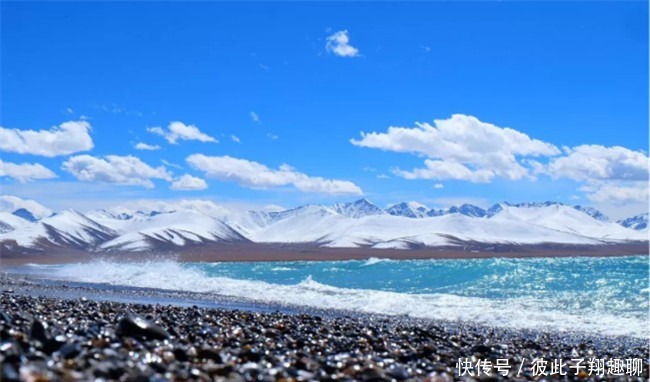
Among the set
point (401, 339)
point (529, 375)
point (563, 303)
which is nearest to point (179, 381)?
point (529, 375)

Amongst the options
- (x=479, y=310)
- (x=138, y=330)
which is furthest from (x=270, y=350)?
(x=479, y=310)

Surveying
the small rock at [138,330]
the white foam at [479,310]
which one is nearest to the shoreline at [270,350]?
the small rock at [138,330]

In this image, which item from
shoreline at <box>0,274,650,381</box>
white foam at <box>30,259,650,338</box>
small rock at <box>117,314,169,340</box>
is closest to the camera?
shoreline at <box>0,274,650,381</box>

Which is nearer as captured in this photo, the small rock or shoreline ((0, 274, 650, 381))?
shoreline ((0, 274, 650, 381))

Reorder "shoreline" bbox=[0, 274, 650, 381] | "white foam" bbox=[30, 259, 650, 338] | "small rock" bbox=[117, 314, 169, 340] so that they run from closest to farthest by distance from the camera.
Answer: "shoreline" bbox=[0, 274, 650, 381] → "small rock" bbox=[117, 314, 169, 340] → "white foam" bbox=[30, 259, 650, 338]

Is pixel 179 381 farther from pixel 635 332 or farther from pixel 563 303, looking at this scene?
pixel 563 303

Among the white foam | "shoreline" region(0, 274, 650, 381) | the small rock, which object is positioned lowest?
the white foam

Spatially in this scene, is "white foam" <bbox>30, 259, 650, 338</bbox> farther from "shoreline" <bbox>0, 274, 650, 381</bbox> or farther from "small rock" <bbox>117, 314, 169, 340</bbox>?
"small rock" <bbox>117, 314, 169, 340</bbox>

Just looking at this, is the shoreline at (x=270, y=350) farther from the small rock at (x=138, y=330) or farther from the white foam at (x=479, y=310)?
the white foam at (x=479, y=310)

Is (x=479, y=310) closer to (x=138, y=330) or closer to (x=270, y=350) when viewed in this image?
(x=270, y=350)

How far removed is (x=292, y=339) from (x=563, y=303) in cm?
2497

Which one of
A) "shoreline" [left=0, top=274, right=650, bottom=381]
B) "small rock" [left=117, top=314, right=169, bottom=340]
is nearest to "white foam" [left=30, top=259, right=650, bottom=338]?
"shoreline" [left=0, top=274, right=650, bottom=381]

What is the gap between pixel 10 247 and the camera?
565ft

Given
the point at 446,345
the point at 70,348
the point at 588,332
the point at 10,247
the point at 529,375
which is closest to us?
the point at 70,348
